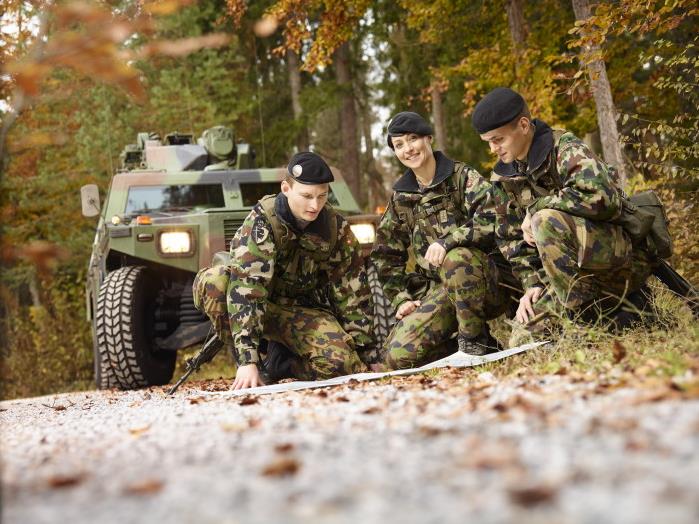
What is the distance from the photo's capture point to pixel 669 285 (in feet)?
13.5

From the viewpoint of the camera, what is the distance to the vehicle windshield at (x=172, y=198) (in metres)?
6.65

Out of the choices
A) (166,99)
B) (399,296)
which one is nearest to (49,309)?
(166,99)

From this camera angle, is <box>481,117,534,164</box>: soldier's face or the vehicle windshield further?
the vehicle windshield

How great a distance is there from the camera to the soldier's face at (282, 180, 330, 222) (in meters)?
4.25

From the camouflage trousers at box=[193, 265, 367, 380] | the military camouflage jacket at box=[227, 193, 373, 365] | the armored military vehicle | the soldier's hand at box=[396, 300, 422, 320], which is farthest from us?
the armored military vehicle

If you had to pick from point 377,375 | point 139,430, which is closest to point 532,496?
point 139,430

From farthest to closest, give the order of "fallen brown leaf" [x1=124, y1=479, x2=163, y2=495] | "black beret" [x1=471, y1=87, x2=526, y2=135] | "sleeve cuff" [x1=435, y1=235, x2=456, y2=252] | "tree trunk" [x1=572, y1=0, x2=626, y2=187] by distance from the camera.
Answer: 1. "tree trunk" [x1=572, y1=0, x2=626, y2=187]
2. "sleeve cuff" [x1=435, y1=235, x2=456, y2=252]
3. "black beret" [x1=471, y1=87, x2=526, y2=135]
4. "fallen brown leaf" [x1=124, y1=479, x2=163, y2=495]

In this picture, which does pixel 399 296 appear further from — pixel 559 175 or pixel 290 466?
pixel 290 466

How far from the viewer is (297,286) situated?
470cm

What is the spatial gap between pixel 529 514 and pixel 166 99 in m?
16.0

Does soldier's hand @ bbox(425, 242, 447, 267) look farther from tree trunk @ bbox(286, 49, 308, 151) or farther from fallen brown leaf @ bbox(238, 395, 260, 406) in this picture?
tree trunk @ bbox(286, 49, 308, 151)

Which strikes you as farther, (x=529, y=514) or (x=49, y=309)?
(x=49, y=309)

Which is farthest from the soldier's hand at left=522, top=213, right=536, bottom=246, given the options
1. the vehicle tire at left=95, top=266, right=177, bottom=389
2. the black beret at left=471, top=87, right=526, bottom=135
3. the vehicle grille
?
the vehicle tire at left=95, top=266, right=177, bottom=389

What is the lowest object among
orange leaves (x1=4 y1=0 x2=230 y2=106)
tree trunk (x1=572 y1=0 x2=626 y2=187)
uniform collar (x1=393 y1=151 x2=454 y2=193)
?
uniform collar (x1=393 y1=151 x2=454 y2=193)
